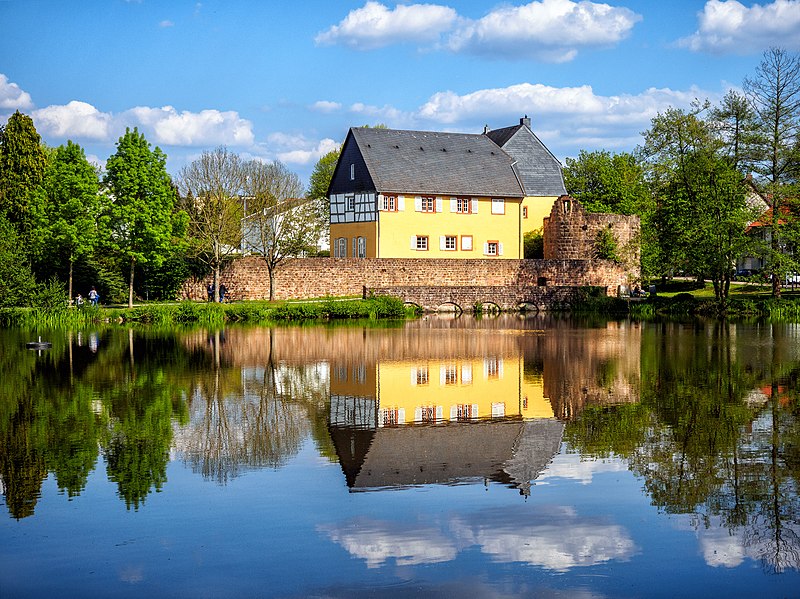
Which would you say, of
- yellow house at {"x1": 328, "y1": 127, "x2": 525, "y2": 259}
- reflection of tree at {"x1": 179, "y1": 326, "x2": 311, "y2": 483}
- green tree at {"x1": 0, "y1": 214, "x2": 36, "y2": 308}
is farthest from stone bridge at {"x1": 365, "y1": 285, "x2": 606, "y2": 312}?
reflection of tree at {"x1": 179, "y1": 326, "x2": 311, "y2": 483}

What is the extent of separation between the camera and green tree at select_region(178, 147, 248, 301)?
1957 inches

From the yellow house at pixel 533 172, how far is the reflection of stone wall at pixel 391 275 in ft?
32.9

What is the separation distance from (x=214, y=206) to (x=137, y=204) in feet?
22.6

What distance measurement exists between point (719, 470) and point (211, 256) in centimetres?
3981

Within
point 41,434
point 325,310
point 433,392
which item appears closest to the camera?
point 41,434

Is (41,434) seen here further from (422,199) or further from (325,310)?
(422,199)

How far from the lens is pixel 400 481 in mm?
12125

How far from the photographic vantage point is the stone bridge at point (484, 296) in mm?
50312

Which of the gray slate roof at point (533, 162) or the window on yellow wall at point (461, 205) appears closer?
the window on yellow wall at point (461, 205)

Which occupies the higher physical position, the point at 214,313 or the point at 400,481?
the point at 214,313

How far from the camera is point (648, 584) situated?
8.40m

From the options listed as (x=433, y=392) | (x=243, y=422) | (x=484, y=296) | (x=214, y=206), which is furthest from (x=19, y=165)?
(x=243, y=422)

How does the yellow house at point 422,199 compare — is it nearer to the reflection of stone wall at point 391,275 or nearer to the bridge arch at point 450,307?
the reflection of stone wall at point 391,275

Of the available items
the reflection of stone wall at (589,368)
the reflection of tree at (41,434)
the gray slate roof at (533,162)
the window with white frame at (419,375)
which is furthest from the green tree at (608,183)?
the reflection of tree at (41,434)
